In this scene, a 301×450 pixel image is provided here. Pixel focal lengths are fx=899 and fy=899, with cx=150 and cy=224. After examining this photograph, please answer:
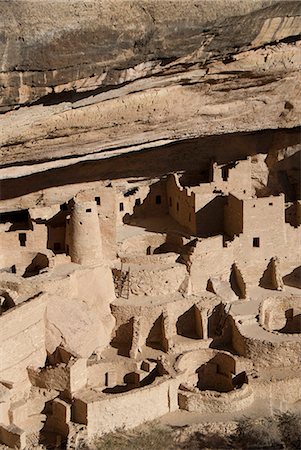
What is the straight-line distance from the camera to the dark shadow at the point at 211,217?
60.2 ft

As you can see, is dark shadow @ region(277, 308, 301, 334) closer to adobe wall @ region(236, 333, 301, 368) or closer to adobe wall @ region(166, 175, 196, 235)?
adobe wall @ region(236, 333, 301, 368)

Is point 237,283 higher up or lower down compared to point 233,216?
lower down

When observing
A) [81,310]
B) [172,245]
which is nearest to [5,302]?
[81,310]

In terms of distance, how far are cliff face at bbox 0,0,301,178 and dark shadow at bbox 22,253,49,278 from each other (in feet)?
5.89

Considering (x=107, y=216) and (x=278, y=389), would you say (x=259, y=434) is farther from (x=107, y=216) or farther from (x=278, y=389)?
(x=107, y=216)

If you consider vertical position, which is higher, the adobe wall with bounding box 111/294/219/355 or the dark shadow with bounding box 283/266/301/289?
the dark shadow with bounding box 283/266/301/289

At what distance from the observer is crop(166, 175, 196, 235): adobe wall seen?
18.4 metres

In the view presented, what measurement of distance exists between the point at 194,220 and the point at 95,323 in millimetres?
3257

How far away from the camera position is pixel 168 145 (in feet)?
59.7

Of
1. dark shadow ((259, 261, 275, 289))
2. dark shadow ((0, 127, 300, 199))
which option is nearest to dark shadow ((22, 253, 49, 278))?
dark shadow ((0, 127, 300, 199))

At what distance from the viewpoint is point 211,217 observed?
18.5m

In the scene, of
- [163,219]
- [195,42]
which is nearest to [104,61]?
[195,42]

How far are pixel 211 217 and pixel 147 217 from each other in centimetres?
156

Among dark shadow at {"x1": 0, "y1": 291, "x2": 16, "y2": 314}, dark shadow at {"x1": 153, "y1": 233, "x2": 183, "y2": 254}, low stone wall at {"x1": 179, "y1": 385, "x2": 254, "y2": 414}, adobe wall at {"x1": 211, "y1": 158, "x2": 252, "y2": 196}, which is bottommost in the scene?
low stone wall at {"x1": 179, "y1": 385, "x2": 254, "y2": 414}
